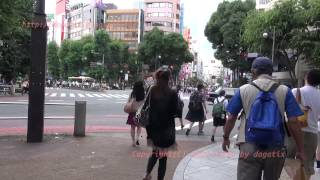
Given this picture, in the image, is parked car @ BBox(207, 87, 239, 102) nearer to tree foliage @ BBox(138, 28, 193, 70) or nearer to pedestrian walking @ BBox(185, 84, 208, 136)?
pedestrian walking @ BBox(185, 84, 208, 136)

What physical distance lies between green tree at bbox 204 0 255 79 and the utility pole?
54245 mm

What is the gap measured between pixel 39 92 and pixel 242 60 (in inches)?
2226

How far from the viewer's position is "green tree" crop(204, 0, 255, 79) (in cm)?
6769

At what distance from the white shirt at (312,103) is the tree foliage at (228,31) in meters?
58.8

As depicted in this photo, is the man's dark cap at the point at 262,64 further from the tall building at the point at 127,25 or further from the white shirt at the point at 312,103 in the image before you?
the tall building at the point at 127,25

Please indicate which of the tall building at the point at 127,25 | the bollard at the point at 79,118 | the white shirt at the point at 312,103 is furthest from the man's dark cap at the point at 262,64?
the tall building at the point at 127,25

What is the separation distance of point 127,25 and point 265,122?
142652 millimetres

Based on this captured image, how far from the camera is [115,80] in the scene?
379 feet

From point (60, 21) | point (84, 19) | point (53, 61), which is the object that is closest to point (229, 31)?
point (53, 61)

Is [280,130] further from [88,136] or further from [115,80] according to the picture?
[115,80]

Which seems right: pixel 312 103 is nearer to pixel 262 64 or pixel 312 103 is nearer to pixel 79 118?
pixel 262 64

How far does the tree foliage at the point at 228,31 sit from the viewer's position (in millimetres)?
67750

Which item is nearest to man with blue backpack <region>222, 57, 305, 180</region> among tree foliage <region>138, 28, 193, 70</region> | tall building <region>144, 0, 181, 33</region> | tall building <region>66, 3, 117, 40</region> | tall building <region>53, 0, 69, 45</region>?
tree foliage <region>138, 28, 193, 70</region>

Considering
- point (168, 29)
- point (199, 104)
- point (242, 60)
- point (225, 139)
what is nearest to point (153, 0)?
point (168, 29)
